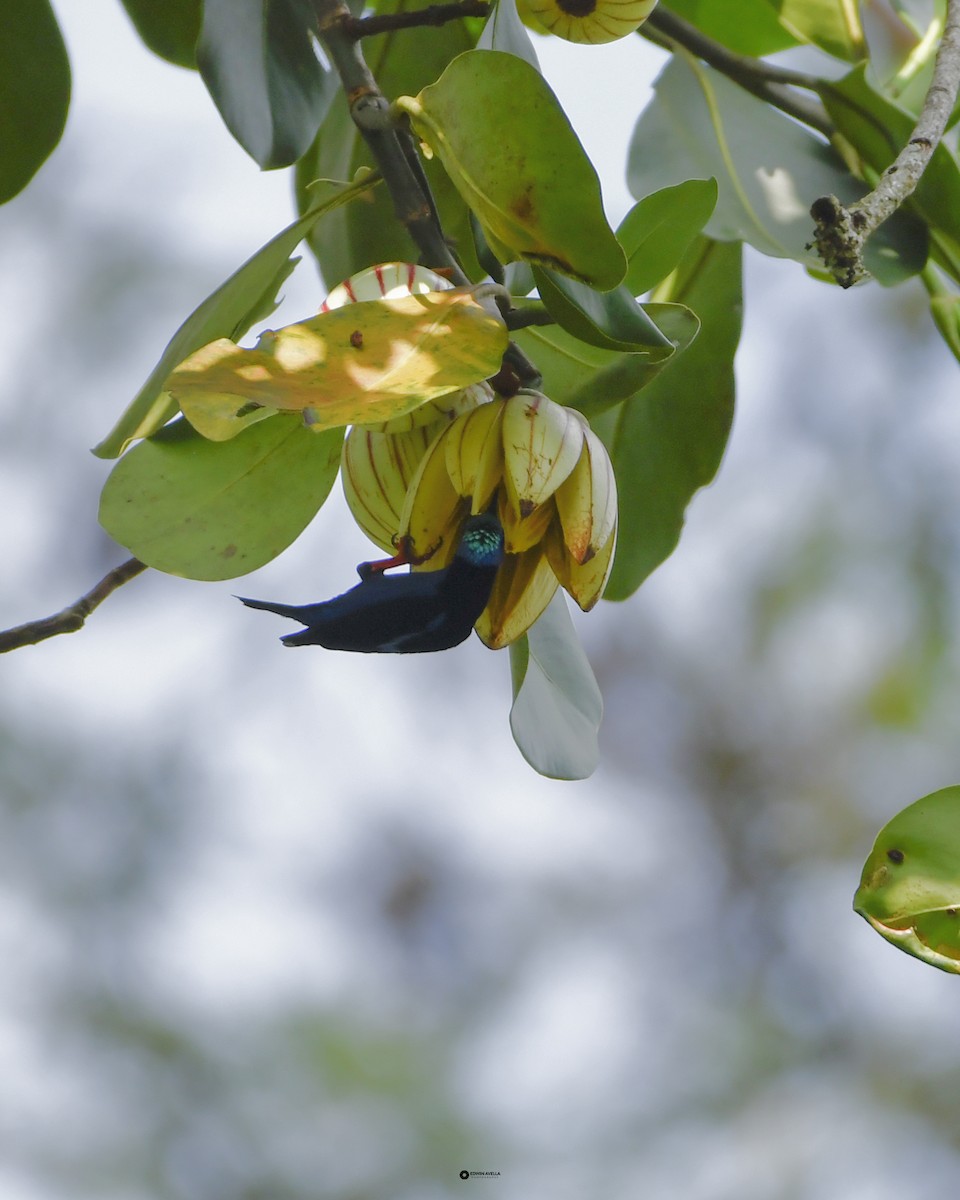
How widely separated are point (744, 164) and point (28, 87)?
0.40 meters

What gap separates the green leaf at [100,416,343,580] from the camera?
0.49 meters

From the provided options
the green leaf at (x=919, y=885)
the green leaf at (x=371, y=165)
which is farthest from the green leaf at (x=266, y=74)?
the green leaf at (x=919, y=885)

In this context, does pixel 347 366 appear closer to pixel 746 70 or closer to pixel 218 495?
pixel 218 495

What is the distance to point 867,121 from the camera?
0.74 metres

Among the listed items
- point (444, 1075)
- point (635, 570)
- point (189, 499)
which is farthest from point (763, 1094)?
point (189, 499)

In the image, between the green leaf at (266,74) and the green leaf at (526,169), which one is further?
the green leaf at (266,74)

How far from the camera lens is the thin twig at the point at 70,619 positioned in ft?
1.88

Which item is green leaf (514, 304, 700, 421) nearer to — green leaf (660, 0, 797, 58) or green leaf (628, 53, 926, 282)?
green leaf (628, 53, 926, 282)

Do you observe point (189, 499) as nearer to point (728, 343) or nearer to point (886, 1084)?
point (728, 343)

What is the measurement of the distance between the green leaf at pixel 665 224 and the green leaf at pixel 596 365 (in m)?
0.02

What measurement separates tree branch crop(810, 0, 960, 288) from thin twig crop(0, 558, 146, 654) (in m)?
0.32

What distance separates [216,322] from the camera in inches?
21.0

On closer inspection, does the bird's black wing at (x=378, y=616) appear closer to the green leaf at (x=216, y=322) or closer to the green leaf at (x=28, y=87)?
the green leaf at (x=216, y=322)

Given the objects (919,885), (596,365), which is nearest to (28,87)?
(596,365)
